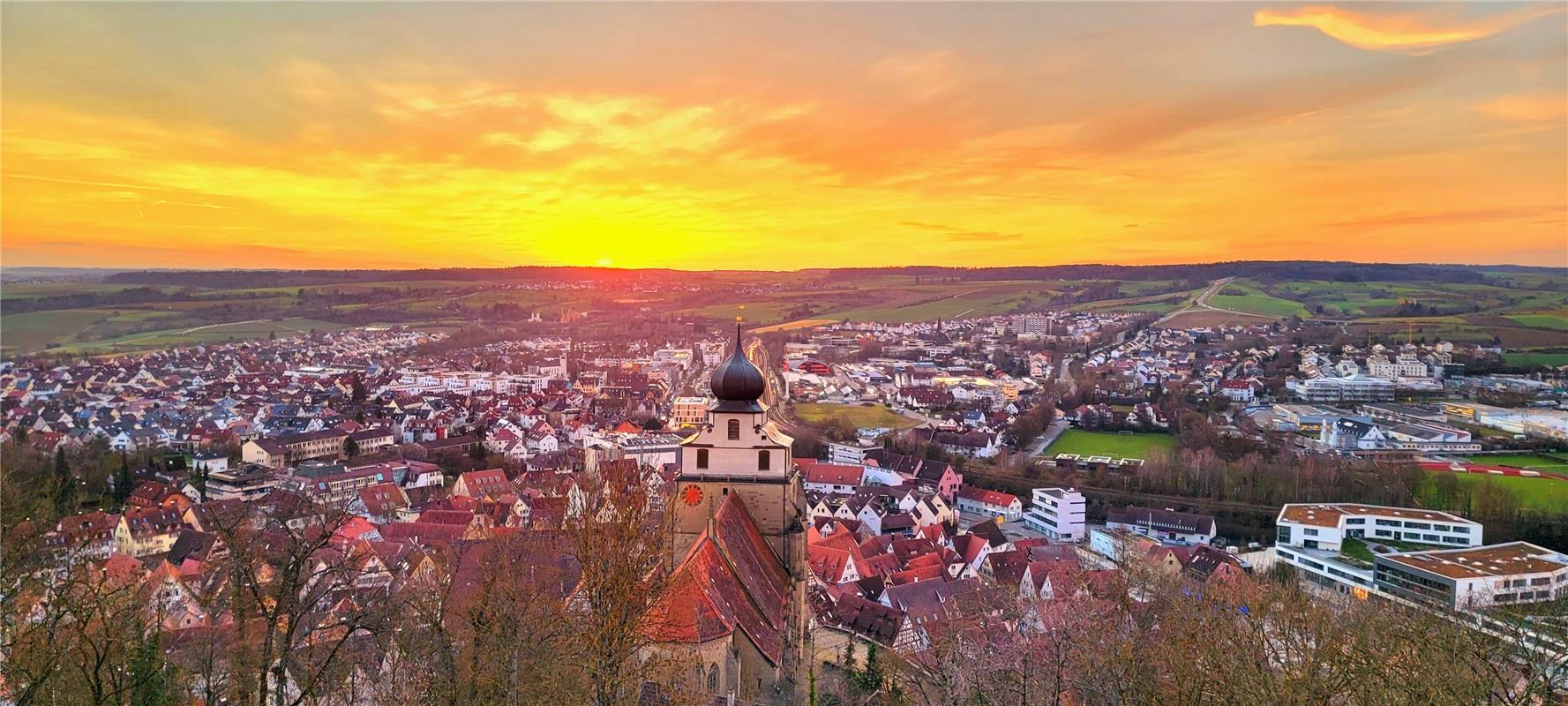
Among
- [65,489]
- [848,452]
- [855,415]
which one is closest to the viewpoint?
[65,489]

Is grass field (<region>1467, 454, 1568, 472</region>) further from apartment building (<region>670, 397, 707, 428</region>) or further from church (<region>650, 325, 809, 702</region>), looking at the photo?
church (<region>650, 325, 809, 702</region>)

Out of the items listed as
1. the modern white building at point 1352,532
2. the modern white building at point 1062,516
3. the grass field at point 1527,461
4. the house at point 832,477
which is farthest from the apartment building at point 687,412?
the grass field at point 1527,461

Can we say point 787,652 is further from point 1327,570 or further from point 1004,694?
point 1327,570

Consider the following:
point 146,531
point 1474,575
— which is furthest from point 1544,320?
point 146,531

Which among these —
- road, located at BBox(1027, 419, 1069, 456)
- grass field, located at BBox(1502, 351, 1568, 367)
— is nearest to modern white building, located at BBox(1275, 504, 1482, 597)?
road, located at BBox(1027, 419, 1069, 456)

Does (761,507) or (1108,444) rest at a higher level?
(761,507)

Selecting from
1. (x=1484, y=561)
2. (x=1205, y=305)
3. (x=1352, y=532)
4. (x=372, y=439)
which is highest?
(x=1205, y=305)

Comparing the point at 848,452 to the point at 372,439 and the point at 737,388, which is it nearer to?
the point at 372,439
